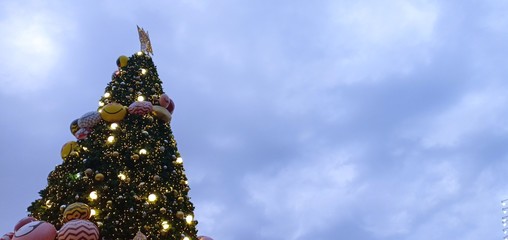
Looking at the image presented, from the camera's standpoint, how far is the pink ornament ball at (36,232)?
23.7 ft

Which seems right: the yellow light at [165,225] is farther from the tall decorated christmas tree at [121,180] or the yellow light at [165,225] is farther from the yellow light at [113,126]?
the yellow light at [113,126]

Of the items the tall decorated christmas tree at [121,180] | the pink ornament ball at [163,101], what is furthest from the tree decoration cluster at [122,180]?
the pink ornament ball at [163,101]

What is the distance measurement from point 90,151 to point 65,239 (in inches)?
91.8

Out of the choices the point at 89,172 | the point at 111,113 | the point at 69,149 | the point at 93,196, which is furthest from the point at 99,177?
the point at 111,113

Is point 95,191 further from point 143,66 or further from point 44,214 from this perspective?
point 143,66

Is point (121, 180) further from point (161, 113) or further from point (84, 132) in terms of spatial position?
point (161, 113)

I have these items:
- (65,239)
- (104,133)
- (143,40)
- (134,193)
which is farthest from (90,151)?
(143,40)

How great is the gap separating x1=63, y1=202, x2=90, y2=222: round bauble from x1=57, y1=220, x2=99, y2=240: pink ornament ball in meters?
0.38

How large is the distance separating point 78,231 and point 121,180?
5.50 ft

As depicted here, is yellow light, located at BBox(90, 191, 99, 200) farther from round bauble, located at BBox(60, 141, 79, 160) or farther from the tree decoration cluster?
round bauble, located at BBox(60, 141, 79, 160)

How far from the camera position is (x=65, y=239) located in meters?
7.16

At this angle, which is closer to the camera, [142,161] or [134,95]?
[142,161]

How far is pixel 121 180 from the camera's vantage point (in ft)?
28.7

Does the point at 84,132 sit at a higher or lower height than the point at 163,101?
lower
